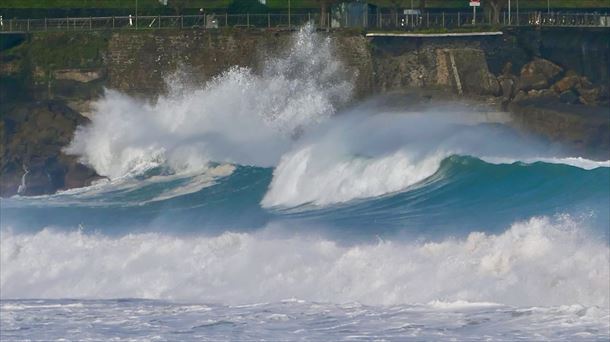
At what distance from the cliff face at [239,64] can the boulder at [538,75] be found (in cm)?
2

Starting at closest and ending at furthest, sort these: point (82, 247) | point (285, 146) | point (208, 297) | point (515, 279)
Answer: point (515, 279)
point (208, 297)
point (82, 247)
point (285, 146)

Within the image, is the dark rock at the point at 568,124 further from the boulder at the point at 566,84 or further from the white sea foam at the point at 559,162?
the white sea foam at the point at 559,162

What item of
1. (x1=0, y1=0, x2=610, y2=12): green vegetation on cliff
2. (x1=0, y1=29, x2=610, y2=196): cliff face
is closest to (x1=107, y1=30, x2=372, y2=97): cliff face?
(x1=0, y1=29, x2=610, y2=196): cliff face

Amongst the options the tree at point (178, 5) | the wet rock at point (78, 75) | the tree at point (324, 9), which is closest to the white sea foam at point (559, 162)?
the tree at point (324, 9)

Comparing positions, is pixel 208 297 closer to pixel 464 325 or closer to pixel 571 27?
pixel 464 325

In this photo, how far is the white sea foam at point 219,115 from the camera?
1501 inches

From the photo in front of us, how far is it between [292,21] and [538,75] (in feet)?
21.1

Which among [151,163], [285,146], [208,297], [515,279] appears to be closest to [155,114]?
[151,163]

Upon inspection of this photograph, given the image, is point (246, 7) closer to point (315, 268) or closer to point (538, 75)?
point (538, 75)

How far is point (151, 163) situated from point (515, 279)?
1653cm

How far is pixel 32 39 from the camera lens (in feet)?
136

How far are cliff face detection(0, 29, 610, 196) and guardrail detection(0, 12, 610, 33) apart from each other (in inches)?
26.9

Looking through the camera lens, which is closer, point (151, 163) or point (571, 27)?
point (151, 163)

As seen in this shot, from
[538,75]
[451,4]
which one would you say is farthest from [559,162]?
[451,4]
